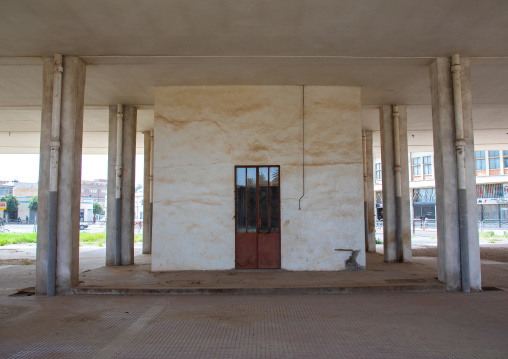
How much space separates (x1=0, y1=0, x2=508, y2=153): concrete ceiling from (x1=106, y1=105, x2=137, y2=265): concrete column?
950mm

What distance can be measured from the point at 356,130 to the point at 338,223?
254 centimetres

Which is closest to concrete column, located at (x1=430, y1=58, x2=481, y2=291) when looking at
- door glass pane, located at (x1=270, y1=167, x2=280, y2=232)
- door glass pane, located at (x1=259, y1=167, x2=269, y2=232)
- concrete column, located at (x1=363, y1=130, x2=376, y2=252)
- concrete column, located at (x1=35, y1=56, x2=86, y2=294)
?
door glass pane, located at (x1=270, y1=167, x2=280, y2=232)

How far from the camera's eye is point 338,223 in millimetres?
10117

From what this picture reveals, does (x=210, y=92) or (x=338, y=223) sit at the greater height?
(x=210, y=92)

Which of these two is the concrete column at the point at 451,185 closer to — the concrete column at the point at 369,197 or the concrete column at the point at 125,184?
the concrete column at the point at 369,197

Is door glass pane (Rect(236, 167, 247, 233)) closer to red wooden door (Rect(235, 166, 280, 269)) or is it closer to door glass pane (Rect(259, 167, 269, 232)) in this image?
red wooden door (Rect(235, 166, 280, 269))

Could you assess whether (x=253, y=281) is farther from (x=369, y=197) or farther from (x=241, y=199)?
(x=369, y=197)

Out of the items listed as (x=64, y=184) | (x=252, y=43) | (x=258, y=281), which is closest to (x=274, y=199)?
(x=258, y=281)

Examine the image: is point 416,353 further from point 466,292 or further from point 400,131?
point 400,131

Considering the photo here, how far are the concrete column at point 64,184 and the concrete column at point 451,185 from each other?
799 centimetres

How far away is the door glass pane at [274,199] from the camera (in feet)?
33.7

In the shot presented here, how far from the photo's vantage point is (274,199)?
34.0ft

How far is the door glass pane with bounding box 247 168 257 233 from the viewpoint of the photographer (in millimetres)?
10305

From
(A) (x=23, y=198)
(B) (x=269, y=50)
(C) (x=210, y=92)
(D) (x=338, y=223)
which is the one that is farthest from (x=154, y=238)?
(A) (x=23, y=198)
